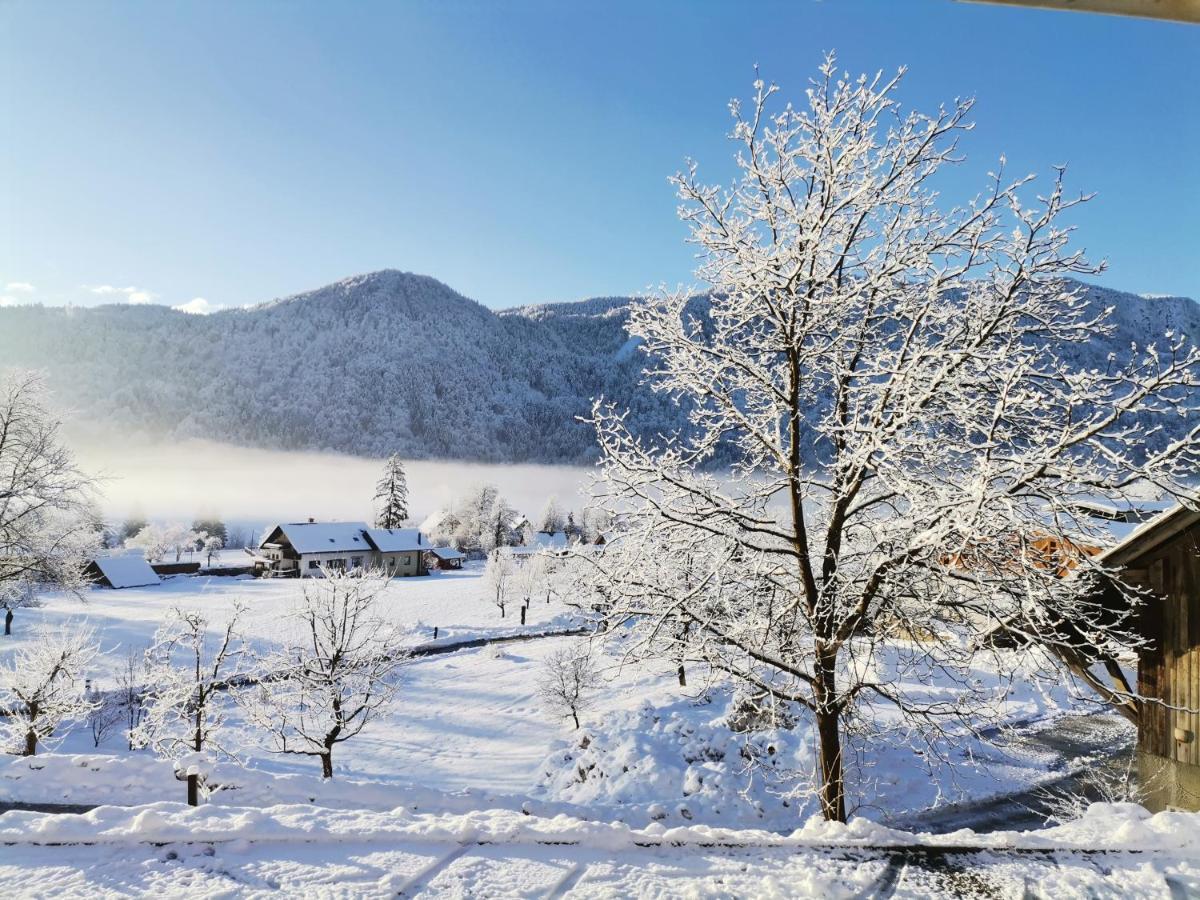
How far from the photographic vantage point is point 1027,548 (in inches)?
203

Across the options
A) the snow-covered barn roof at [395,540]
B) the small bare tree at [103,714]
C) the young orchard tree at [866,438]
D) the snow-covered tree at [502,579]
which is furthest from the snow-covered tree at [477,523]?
the young orchard tree at [866,438]

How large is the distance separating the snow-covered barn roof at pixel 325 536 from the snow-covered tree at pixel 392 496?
11248 millimetres

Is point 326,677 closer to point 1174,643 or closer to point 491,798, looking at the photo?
point 491,798

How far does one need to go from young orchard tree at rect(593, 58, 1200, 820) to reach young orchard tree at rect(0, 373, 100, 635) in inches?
659

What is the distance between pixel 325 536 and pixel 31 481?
6636 cm

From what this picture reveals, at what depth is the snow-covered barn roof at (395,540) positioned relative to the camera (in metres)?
79.2

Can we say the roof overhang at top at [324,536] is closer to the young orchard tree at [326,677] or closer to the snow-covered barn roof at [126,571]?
the snow-covered barn roof at [126,571]

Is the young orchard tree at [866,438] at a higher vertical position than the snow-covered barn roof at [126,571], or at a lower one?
higher

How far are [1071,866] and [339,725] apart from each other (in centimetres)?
1953

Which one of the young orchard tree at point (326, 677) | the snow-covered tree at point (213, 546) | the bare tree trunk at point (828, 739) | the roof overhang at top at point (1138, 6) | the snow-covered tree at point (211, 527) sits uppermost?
the roof overhang at top at point (1138, 6)

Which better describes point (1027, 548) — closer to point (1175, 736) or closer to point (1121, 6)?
point (1175, 736)

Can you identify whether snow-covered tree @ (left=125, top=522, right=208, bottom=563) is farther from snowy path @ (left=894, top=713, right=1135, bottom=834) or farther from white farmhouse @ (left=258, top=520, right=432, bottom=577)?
snowy path @ (left=894, top=713, right=1135, bottom=834)

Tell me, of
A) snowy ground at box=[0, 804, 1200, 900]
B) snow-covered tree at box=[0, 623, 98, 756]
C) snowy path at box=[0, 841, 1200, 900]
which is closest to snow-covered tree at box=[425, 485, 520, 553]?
snow-covered tree at box=[0, 623, 98, 756]

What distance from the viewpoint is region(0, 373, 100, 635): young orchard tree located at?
15.3 meters
